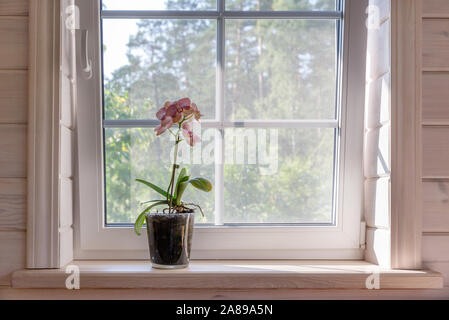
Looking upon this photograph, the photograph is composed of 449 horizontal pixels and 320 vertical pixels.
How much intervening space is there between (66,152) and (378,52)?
88 cm

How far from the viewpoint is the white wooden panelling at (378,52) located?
4.18 ft

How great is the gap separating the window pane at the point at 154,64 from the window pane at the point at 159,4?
4 cm

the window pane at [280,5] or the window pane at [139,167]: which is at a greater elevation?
the window pane at [280,5]

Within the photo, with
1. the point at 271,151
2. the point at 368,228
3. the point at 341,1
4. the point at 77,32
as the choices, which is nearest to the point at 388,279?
the point at 368,228

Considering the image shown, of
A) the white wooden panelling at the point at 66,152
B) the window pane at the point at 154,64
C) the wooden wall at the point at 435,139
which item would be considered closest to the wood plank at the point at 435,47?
the wooden wall at the point at 435,139

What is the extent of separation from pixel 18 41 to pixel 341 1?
870 mm

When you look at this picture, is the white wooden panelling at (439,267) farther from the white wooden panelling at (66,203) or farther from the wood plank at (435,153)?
the white wooden panelling at (66,203)

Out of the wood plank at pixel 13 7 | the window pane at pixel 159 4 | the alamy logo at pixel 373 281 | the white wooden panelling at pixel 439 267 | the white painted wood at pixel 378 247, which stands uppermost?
the window pane at pixel 159 4

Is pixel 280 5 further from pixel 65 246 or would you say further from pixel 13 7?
pixel 65 246

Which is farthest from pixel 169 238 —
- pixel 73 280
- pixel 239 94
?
pixel 239 94

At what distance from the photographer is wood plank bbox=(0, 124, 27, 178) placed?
121cm

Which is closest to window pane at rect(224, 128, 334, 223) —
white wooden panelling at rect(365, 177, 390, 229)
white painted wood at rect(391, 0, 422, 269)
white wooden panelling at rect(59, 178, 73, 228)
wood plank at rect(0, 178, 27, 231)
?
white wooden panelling at rect(365, 177, 390, 229)

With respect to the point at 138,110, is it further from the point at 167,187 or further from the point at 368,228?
the point at 368,228

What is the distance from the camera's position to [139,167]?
137 centimetres
